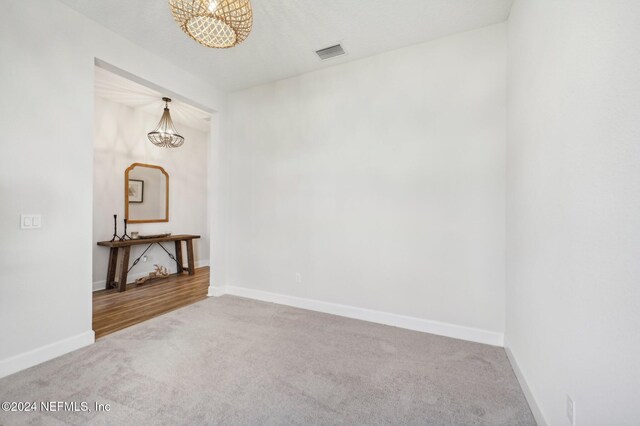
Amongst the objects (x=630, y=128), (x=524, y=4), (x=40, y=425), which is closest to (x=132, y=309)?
(x=40, y=425)

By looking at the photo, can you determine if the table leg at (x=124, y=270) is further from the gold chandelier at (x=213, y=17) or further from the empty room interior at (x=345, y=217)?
the gold chandelier at (x=213, y=17)

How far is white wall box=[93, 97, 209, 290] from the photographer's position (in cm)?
437

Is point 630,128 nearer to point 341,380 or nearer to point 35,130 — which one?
point 341,380

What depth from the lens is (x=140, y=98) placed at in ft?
14.2

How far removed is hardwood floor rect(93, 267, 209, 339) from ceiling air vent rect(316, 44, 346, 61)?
3.39m

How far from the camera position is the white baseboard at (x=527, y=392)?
1524mm

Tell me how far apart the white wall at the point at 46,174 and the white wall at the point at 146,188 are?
2.24m

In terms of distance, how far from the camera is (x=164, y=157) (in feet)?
17.4

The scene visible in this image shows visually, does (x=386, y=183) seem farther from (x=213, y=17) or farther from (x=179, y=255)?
(x=179, y=255)

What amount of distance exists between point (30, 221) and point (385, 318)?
126 inches

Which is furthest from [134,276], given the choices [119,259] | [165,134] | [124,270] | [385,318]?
[385,318]

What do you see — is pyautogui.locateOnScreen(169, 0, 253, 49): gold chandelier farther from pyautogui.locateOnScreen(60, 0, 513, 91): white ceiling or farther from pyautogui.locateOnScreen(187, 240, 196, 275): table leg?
pyautogui.locateOnScreen(187, 240, 196, 275): table leg

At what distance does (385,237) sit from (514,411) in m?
1.68

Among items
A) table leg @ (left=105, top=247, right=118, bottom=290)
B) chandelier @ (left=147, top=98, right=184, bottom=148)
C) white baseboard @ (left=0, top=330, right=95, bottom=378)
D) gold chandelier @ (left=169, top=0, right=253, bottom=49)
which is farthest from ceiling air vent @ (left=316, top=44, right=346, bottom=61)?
table leg @ (left=105, top=247, right=118, bottom=290)
